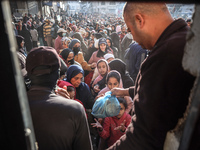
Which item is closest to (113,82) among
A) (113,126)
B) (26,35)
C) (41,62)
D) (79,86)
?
(79,86)

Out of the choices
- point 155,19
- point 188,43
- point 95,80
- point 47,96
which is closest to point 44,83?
point 47,96

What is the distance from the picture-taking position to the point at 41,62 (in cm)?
153

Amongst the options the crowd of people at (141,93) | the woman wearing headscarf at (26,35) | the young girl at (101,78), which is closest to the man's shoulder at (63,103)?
the crowd of people at (141,93)

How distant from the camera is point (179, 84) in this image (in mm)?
890

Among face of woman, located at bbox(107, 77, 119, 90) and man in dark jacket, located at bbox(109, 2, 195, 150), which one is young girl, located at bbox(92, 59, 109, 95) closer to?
face of woman, located at bbox(107, 77, 119, 90)

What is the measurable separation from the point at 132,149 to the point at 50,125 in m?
0.67

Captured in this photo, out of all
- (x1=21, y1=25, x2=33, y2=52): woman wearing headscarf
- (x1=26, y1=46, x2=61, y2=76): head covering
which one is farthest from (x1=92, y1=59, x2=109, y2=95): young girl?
(x1=21, y1=25, x2=33, y2=52): woman wearing headscarf

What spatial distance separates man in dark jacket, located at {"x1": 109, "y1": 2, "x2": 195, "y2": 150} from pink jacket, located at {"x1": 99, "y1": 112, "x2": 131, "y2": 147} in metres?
1.20

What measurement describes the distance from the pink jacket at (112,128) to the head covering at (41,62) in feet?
4.25

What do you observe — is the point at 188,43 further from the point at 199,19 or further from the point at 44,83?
the point at 44,83

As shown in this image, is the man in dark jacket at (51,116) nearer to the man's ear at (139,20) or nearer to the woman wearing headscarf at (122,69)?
the man's ear at (139,20)

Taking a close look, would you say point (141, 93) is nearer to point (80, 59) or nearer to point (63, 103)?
point (63, 103)

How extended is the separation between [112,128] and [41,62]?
1.48 meters

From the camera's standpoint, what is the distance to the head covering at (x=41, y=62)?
60.3 inches
